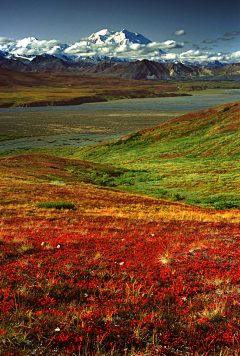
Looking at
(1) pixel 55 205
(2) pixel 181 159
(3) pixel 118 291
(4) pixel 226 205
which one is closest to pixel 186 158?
(2) pixel 181 159

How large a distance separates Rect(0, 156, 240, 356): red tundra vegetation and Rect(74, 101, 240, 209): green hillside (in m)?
17.0

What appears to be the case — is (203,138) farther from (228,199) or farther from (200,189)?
(228,199)

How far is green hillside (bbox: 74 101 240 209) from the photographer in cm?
3050

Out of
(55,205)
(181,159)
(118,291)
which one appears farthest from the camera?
(181,159)

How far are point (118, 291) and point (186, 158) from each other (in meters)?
48.0

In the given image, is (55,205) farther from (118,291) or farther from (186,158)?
(186,158)

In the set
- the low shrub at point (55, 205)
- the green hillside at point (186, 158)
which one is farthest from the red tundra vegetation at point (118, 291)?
the green hillside at point (186, 158)

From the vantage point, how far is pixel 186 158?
51.9 metres

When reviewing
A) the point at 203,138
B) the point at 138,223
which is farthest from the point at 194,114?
the point at 138,223

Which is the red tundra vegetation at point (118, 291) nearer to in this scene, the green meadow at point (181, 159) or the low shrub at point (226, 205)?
the low shrub at point (226, 205)

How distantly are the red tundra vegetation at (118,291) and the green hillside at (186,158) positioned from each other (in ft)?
55.7

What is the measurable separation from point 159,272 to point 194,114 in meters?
70.5

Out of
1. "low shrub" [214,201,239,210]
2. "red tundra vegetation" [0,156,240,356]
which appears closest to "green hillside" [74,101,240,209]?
"low shrub" [214,201,239,210]

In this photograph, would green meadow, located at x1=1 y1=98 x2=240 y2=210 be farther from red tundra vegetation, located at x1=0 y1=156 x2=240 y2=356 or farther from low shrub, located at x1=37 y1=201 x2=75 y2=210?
red tundra vegetation, located at x1=0 y1=156 x2=240 y2=356
